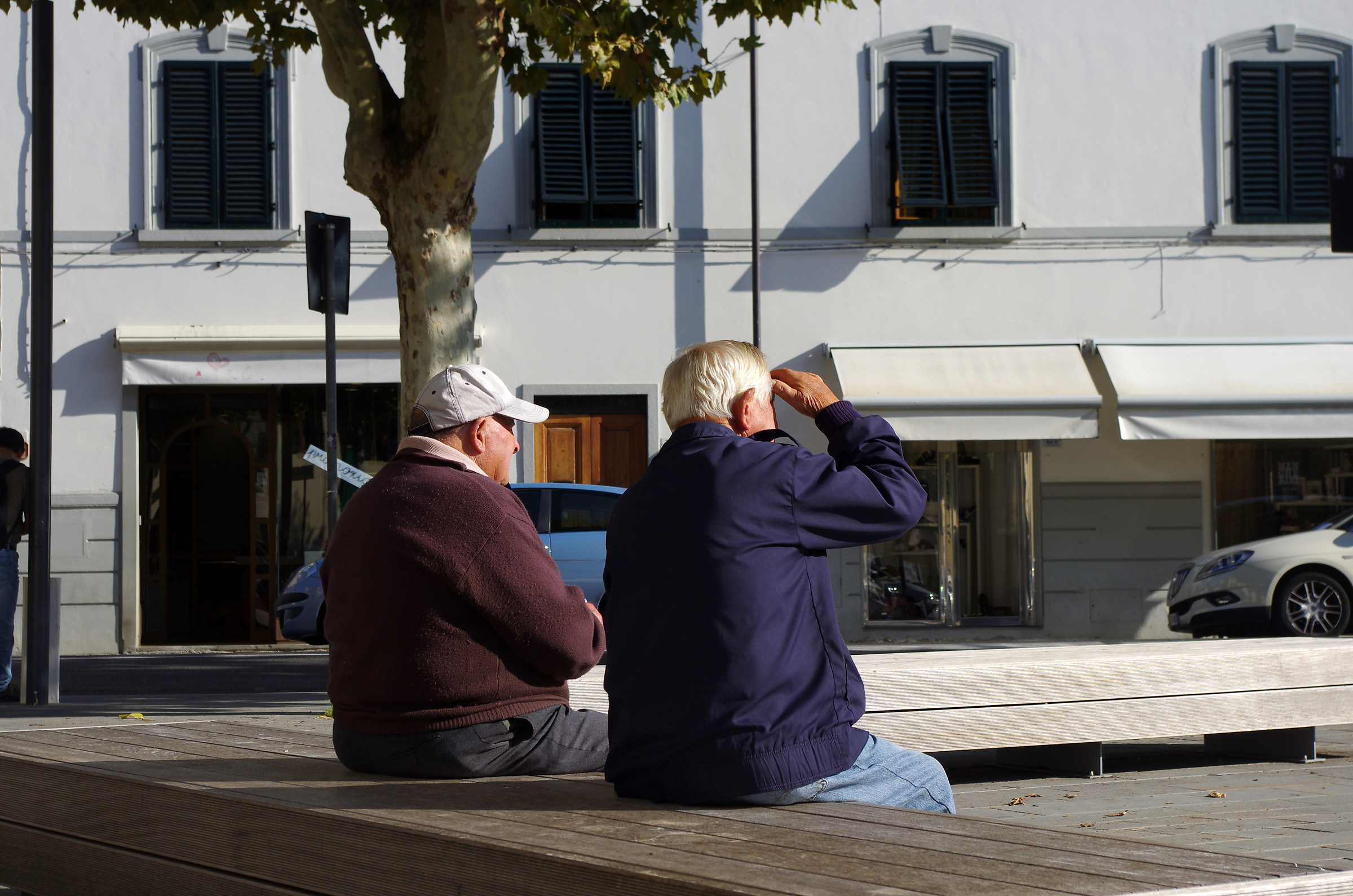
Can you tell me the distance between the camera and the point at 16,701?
914 cm


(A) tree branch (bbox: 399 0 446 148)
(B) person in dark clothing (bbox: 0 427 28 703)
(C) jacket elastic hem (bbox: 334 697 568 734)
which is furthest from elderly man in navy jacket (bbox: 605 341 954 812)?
(B) person in dark clothing (bbox: 0 427 28 703)

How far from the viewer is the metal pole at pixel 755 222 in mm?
15195

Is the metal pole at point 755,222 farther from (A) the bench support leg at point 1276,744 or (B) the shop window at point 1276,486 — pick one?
(A) the bench support leg at point 1276,744

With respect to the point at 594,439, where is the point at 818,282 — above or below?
above

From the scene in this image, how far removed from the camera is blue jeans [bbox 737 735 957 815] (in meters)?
2.79

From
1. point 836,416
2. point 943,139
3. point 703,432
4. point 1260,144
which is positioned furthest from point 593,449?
point 703,432

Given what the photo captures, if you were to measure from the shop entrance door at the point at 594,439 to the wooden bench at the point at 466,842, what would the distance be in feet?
36.9

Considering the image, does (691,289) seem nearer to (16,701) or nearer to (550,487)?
(550,487)

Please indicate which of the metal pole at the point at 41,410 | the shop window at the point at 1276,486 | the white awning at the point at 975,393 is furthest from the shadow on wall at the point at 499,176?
the shop window at the point at 1276,486

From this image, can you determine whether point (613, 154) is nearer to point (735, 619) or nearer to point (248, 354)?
point (248, 354)

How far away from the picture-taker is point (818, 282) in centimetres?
1545

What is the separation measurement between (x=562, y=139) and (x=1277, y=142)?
7.90 m

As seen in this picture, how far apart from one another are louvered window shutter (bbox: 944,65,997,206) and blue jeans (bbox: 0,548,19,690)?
10188 mm

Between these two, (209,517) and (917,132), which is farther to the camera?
(917,132)
